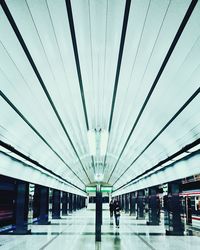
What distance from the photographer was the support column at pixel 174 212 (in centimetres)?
1628

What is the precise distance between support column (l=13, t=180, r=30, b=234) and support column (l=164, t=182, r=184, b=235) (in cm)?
808

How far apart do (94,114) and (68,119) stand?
3.37 ft

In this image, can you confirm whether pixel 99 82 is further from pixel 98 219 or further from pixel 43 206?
pixel 43 206

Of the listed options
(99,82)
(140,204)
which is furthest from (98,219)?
(140,204)

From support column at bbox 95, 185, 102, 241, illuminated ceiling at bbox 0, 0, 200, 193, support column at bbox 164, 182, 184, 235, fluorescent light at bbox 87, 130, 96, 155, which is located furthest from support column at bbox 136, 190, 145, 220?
illuminated ceiling at bbox 0, 0, 200, 193

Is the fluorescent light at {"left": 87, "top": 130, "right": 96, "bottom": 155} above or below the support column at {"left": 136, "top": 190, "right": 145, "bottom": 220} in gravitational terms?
above

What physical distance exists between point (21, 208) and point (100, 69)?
494 inches

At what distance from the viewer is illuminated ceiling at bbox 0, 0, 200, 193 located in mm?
4262

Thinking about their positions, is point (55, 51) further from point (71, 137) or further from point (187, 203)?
point (187, 203)

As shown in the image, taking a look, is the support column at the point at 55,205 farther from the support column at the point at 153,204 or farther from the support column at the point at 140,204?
the support column at the point at 153,204

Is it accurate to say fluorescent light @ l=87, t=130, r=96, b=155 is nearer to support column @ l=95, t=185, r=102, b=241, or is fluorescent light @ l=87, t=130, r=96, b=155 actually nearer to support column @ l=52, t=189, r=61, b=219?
support column @ l=95, t=185, r=102, b=241

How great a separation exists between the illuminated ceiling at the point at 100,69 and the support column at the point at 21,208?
6144 millimetres

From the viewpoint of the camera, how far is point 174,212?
16422 mm

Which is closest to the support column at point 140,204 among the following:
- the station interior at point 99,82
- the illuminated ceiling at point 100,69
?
the station interior at point 99,82
